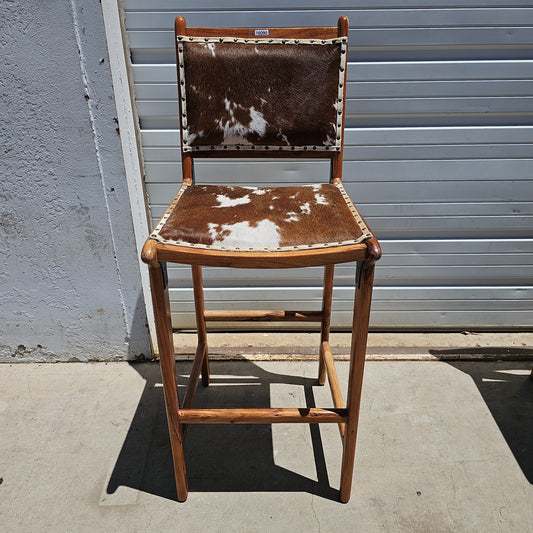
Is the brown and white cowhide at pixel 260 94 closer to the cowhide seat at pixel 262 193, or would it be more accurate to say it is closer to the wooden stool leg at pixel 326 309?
the cowhide seat at pixel 262 193

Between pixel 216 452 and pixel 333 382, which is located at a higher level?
pixel 333 382

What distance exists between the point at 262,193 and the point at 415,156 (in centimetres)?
95

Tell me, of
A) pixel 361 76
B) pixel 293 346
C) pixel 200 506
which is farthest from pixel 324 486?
pixel 361 76

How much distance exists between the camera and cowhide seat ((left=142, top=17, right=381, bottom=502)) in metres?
1.27

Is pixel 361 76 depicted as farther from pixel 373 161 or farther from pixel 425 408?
pixel 425 408

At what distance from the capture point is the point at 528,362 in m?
2.34

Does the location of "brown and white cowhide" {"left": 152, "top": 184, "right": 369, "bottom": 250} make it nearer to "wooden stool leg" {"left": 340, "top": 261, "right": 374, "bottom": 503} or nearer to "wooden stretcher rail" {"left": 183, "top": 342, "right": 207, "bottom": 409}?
"wooden stool leg" {"left": 340, "top": 261, "right": 374, "bottom": 503}

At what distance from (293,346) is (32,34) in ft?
5.97

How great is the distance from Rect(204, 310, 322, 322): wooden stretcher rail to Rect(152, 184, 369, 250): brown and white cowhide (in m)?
0.59

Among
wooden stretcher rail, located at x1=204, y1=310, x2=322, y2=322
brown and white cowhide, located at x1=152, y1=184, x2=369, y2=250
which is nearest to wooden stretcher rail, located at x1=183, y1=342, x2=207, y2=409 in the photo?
wooden stretcher rail, located at x1=204, y1=310, x2=322, y2=322

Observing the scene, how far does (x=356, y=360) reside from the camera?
56.2 inches

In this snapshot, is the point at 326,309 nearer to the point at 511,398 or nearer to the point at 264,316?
the point at 264,316

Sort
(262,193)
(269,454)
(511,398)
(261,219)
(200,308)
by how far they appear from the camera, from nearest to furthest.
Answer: (261,219)
(262,193)
(269,454)
(200,308)
(511,398)

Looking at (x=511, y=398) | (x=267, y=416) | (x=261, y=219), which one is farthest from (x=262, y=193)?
(x=511, y=398)
